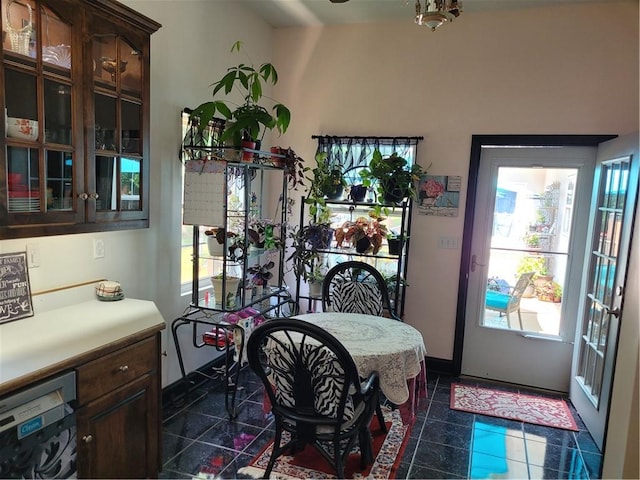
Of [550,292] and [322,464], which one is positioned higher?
[550,292]

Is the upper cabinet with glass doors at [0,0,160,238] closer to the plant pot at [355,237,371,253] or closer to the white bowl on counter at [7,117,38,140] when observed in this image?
the white bowl on counter at [7,117,38,140]

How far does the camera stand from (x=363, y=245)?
11.6ft

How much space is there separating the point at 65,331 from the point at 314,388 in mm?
1104

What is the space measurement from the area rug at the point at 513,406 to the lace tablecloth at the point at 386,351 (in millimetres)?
1015

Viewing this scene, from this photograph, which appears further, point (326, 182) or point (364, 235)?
point (326, 182)

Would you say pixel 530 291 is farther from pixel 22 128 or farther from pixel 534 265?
pixel 22 128

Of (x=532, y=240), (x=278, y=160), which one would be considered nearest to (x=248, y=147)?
(x=278, y=160)

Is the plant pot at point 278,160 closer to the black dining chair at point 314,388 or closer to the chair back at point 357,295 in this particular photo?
the chair back at point 357,295

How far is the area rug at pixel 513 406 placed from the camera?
10.2 feet

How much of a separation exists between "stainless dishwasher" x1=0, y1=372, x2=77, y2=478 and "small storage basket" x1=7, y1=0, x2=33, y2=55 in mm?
1233

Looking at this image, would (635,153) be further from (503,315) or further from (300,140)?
(300,140)

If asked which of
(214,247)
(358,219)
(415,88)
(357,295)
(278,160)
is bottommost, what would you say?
(357,295)

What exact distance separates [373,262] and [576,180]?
1.76 metres

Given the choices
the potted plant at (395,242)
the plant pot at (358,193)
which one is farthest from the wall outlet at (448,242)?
the plant pot at (358,193)
